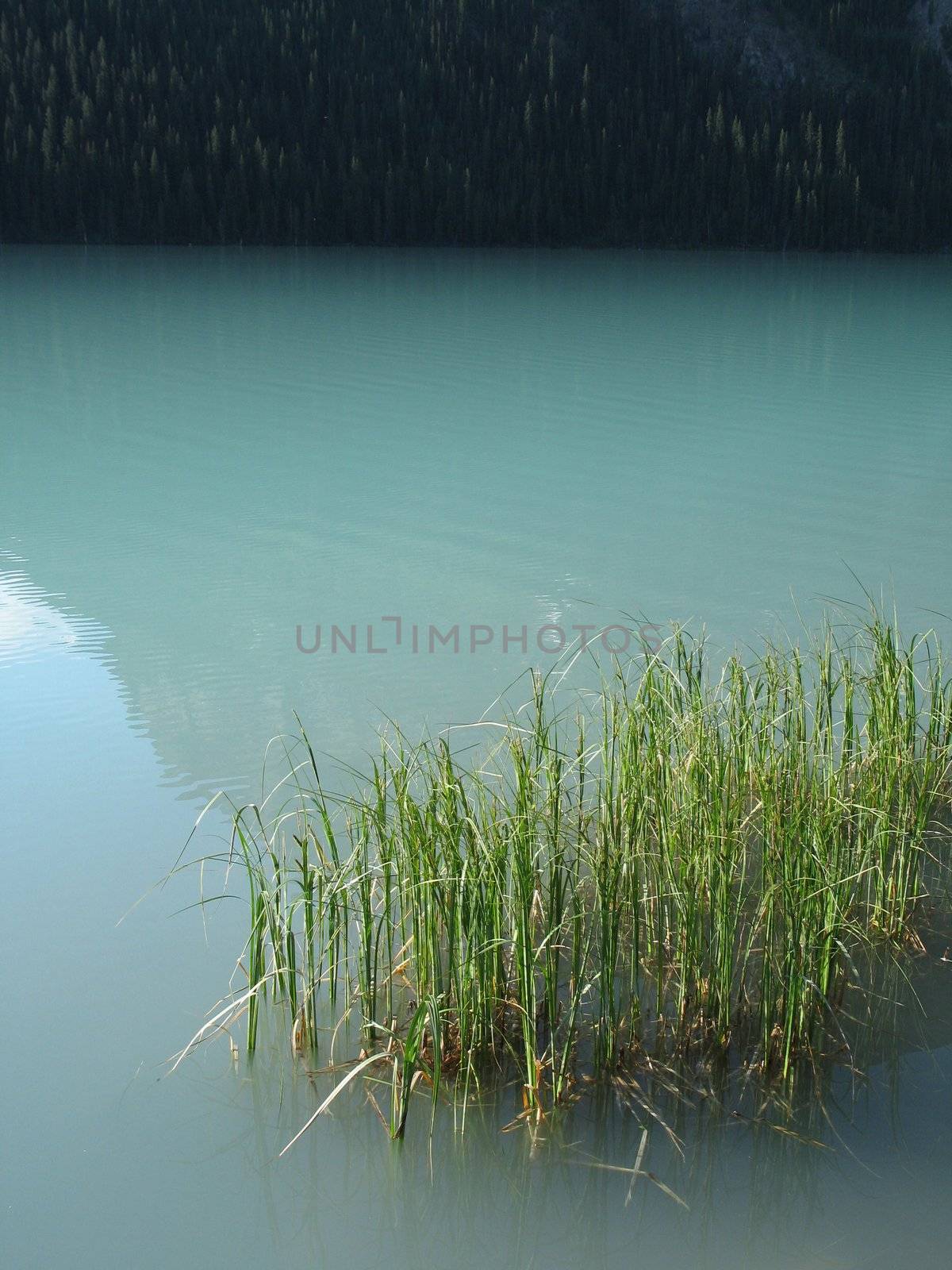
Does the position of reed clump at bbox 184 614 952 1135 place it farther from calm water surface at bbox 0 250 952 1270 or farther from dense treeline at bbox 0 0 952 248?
dense treeline at bbox 0 0 952 248

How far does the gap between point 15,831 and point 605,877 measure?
1997 millimetres

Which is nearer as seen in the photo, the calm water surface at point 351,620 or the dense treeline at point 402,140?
the calm water surface at point 351,620

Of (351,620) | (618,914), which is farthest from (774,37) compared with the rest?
(618,914)

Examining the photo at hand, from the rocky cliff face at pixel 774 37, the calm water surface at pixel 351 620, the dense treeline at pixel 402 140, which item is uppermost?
the rocky cliff face at pixel 774 37

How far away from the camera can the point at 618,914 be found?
2822 mm

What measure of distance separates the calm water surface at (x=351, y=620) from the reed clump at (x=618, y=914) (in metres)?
0.17

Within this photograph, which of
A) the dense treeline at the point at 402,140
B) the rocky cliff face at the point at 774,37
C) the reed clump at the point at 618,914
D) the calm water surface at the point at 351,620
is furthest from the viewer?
the rocky cliff face at the point at 774,37

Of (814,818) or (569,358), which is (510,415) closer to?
(569,358)

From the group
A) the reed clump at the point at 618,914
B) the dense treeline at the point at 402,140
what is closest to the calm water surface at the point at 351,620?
the reed clump at the point at 618,914

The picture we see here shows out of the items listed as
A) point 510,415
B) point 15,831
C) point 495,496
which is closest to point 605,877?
point 15,831

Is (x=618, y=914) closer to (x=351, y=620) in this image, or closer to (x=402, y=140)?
(x=351, y=620)

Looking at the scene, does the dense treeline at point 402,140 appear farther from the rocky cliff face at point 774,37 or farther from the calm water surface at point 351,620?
the calm water surface at point 351,620

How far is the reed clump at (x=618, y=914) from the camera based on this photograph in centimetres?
276

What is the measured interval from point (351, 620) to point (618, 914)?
3.52 metres
